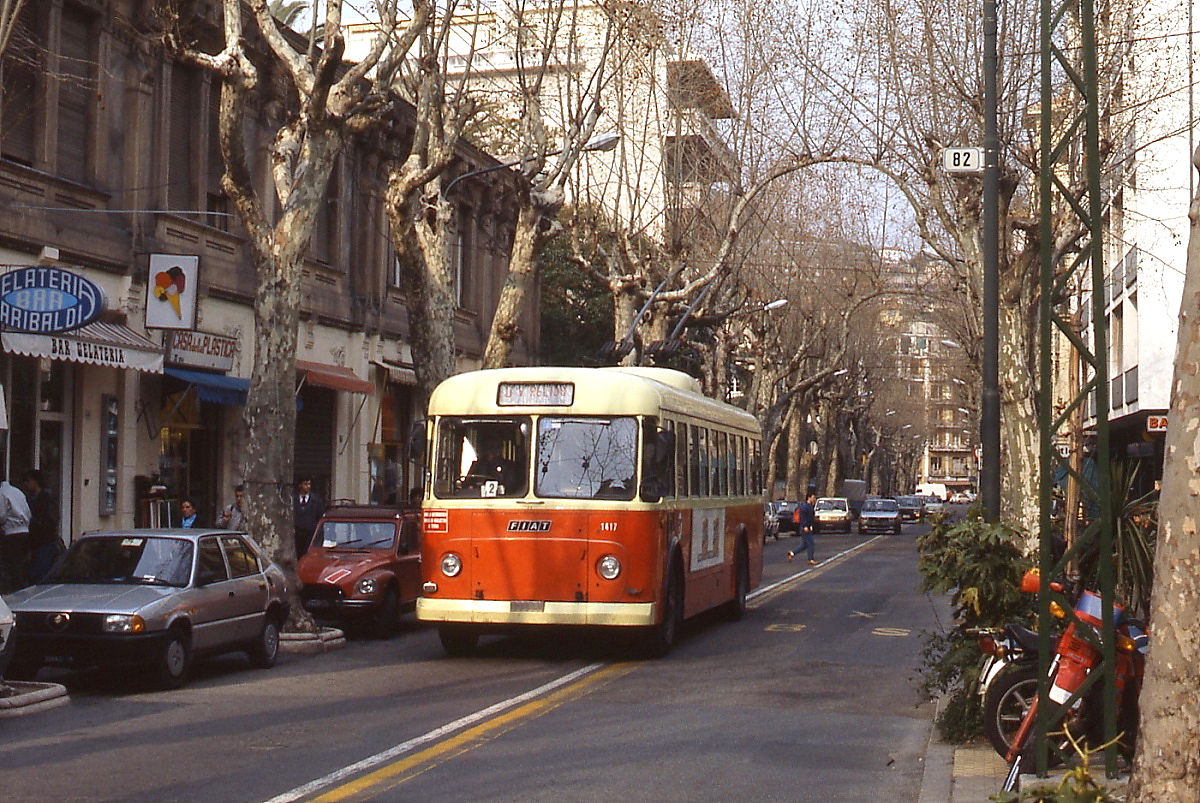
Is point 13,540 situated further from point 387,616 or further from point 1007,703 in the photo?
point 1007,703

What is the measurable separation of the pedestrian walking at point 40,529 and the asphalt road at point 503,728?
10.6 feet

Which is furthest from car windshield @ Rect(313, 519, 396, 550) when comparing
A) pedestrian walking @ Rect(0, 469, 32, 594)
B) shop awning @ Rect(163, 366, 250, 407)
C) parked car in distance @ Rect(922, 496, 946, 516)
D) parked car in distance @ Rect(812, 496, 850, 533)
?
parked car in distance @ Rect(812, 496, 850, 533)

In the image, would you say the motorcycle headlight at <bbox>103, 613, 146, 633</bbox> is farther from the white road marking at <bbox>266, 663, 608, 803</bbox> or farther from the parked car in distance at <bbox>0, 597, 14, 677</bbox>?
the white road marking at <bbox>266, 663, 608, 803</bbox>

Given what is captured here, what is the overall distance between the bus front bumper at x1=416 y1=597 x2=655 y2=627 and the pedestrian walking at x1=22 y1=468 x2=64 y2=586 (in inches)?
205

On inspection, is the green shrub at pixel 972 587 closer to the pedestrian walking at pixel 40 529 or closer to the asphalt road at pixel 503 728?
the asphalt road at pixel 503 728

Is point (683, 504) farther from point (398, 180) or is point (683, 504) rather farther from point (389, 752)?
point (389, 752)

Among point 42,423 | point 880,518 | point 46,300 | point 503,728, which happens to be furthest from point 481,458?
point 880,518

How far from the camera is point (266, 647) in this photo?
15.3 metres

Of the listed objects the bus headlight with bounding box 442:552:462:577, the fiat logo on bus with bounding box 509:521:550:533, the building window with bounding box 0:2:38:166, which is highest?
the building window with bounding box 0:2:38:166

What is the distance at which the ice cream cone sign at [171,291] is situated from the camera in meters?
22.2

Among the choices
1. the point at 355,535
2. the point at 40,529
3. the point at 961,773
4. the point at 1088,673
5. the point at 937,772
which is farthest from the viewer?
the point at 355,535

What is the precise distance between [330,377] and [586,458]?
1349cm

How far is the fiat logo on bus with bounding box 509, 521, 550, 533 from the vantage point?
15688mm

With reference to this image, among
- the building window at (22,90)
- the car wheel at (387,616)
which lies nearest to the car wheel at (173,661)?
the car wheel at (387,616)
